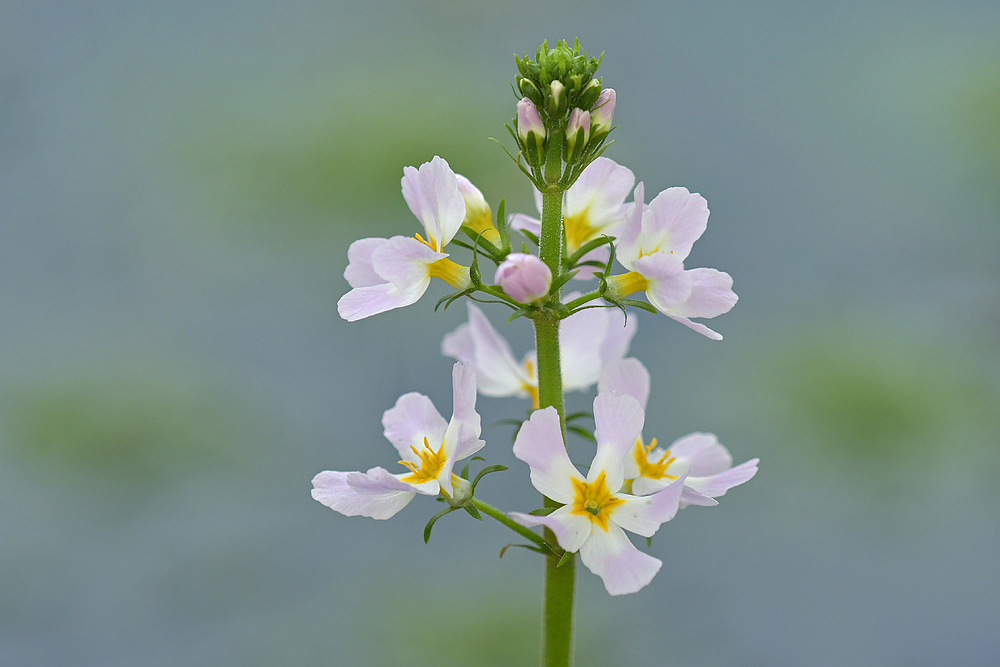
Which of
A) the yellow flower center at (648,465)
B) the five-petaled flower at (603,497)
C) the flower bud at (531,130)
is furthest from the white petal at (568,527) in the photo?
the flower bud at (531,130)

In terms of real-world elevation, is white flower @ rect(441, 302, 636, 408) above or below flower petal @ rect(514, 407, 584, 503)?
above

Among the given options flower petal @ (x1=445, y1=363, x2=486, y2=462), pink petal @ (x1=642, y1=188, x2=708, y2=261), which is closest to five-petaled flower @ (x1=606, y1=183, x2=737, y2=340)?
pink petal @ (x1=642, y1=188, x2=708, y2=261)

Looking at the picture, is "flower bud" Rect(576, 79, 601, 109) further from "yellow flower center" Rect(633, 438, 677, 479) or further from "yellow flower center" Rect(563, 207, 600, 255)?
"yellow flower center" Rect(633, 438, 677, 479)

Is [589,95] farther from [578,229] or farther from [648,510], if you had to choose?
[648,510]

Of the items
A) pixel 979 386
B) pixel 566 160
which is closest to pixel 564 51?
pixel 566 160

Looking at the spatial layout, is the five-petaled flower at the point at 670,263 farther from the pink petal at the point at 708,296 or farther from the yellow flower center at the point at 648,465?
the yellow flower center at the point at 648,465

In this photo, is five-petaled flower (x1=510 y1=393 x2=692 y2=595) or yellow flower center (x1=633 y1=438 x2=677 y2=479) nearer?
five-petaled flower (x1=510 y1=393 x2=692 y2=595)

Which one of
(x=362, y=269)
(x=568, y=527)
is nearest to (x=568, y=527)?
(x=568, y=527)
